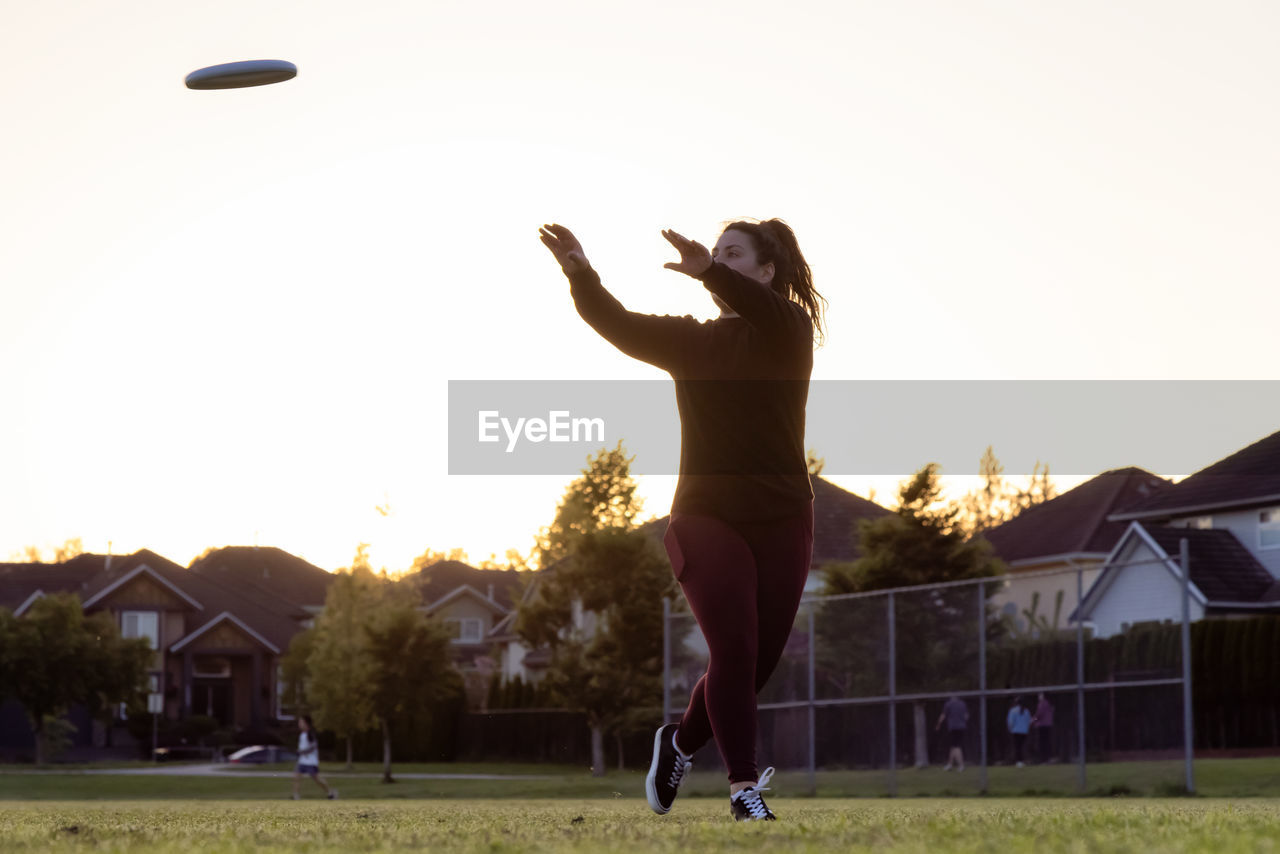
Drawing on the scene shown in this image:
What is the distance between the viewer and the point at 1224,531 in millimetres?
38094

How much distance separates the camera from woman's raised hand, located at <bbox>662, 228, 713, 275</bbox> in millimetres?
4918

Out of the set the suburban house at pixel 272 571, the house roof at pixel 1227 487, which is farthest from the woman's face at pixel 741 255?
the suburban house at pixel 272 571

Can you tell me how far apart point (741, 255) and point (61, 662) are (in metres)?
46.6

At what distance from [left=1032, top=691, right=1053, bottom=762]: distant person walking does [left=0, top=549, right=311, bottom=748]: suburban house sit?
162ft

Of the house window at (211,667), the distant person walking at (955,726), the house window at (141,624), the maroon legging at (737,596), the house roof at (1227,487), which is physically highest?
the house roof at (1227,487)

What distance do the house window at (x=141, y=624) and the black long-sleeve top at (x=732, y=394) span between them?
62360 millimetres

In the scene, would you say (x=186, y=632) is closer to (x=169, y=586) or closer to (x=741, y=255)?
(x=169, y=586)

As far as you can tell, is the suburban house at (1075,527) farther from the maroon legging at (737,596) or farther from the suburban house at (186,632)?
the maroon legging at (737,596)

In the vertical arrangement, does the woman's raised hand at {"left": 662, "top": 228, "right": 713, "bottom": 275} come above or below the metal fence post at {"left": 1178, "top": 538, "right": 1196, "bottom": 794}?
above

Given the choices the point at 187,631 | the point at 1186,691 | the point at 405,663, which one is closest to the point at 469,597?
the point at 187,631

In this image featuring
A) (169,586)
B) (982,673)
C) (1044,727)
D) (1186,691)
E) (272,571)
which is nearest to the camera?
(1186,691)

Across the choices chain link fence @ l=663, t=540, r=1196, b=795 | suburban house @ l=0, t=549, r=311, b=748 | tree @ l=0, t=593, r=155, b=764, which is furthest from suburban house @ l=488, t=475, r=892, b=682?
chain link fence @ l=663, t=540, r=1196, b=795

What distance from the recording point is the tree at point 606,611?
37.9m

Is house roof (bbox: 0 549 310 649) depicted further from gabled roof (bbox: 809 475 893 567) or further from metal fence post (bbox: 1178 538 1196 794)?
metal fence post (bbox: 1178 538 1196 794)
